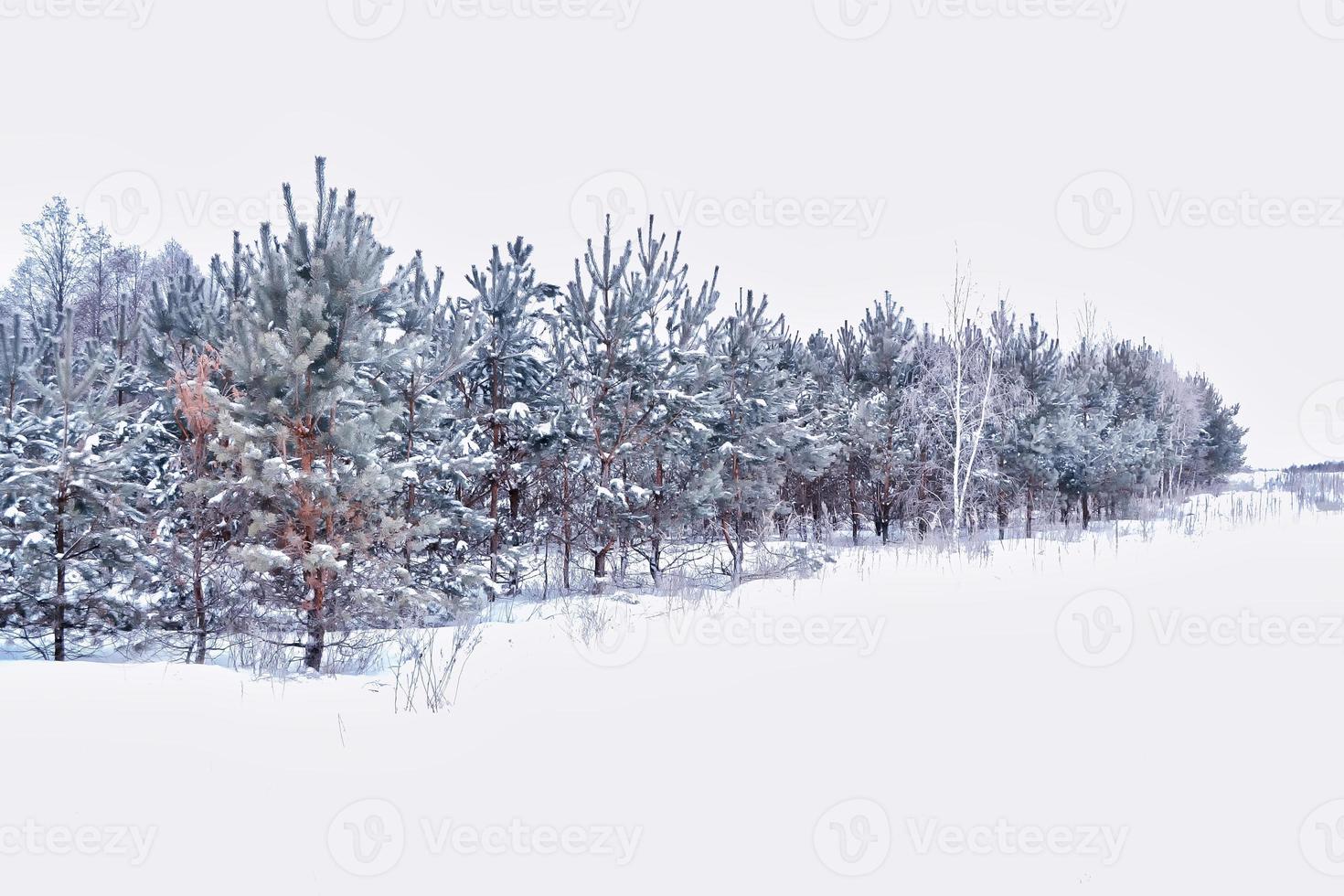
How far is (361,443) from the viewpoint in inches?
284

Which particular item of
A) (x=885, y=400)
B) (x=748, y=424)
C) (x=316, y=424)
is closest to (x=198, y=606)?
(x=316, y=424)

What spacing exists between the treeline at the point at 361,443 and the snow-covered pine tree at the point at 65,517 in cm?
4

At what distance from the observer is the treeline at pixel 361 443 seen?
23.5ft

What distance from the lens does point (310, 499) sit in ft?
23.3

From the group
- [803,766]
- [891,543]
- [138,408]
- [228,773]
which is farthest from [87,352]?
[891,543]

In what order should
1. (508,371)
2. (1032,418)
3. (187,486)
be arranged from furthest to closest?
1. (1032,418)
2. (508,371)
3. (187,486)

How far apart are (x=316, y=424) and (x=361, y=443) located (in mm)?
617

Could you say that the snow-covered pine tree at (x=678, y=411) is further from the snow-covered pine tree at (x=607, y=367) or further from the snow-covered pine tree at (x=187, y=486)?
the snow-covered pine tree at (x=187, y=486)

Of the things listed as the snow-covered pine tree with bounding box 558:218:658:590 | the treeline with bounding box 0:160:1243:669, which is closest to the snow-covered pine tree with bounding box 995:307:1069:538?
the treeline with bounding box 0:160:1243:669

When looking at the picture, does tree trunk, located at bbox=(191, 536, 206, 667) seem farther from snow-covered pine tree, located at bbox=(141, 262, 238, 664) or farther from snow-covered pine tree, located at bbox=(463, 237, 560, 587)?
snow-covered pine tree, located at bbox=(463, 237, 560, 587)

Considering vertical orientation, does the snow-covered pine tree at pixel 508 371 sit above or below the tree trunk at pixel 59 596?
above

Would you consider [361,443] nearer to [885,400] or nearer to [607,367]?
[607,367]

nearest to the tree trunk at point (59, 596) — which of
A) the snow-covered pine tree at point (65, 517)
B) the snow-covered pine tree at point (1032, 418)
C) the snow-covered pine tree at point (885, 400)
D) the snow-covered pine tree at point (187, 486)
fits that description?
the snow-covered pine tree at point (65, 517)

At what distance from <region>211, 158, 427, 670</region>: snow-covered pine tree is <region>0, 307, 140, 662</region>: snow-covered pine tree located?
2.36 meters
